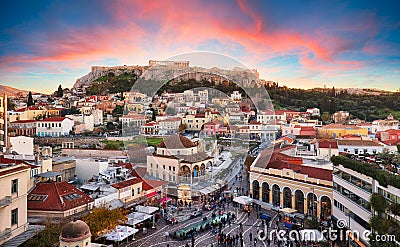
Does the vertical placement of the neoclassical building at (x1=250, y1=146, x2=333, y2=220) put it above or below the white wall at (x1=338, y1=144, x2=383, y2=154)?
below

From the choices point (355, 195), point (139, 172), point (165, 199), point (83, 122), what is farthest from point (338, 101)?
point (355, 195)

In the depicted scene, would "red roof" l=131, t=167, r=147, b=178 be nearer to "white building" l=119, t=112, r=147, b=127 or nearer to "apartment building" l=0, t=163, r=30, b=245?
"white building" l=119, t=112, r=147, b=127

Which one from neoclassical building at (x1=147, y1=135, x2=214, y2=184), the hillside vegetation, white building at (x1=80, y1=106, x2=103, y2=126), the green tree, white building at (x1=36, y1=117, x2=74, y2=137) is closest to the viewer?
the green tree

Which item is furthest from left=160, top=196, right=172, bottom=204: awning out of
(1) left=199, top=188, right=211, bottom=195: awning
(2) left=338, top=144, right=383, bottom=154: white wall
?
(2) left=338, top=144, right=383, bottom=154: white wall

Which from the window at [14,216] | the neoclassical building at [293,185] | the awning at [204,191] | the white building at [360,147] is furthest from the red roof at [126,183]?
the white building at [360,147]

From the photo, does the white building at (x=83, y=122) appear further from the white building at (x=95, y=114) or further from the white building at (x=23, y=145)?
the white building at (x=23, y=145)

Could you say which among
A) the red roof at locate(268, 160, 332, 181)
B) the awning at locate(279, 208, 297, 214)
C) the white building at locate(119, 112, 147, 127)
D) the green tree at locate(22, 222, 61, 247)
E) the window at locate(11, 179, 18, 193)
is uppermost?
the white building at locate(119, 112, 147, 127)

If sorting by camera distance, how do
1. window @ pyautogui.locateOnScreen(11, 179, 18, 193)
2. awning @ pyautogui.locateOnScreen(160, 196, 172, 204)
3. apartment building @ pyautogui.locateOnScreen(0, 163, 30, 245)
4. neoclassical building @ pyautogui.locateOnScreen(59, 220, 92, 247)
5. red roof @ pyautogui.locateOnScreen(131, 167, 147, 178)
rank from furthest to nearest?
red roof @ pyautogui.locateOnScreen(131, 167, 147, 178), awning @ pyautogui.locateOnScreen(160, 196, 172, 204), window @ pyautogui.locateOnScreen(11, 179, 18, 193), apartment building @ pyautogui.locateOnScreen(0, 163, 30, 245), neoclassical building @ pyautogui.locateOnScreen(59, 220, 92, 247)
